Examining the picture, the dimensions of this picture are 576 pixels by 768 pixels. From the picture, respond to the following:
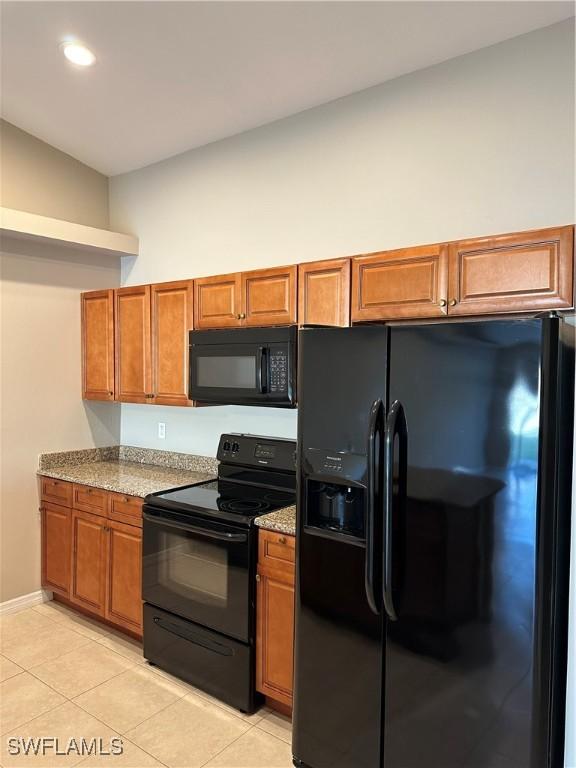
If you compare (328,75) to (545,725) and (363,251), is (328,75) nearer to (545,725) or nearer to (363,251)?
(363,251)

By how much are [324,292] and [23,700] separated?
2.43 m

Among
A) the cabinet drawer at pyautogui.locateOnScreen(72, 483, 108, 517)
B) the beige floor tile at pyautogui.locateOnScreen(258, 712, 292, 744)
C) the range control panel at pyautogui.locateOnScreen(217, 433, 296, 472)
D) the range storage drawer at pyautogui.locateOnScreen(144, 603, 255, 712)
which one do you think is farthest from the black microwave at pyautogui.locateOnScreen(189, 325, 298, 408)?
the beige floor tile at pyautogui.locateOnScreen(258, 712, 292, 744)

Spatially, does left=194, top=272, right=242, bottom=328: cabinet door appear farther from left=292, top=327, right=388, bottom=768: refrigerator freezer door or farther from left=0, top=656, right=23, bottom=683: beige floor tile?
left=0, top=656, right=23, bottom=683: beige floor tile

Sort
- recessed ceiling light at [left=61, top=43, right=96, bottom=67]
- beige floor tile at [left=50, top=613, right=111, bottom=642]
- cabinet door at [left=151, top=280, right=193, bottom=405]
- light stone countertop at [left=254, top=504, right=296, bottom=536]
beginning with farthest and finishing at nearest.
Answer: beige floor tile at [left=50, top=613, right=111, bottom=642], cabinet door at [left=151, top=280, right=193, bottom=405], recessed ceiling light at [left=61, top=43, right=96, bottom=67], light stone countertop at [left=254, top=504, right=296, bottom=536]

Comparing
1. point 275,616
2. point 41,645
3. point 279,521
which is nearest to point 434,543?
point 279,521

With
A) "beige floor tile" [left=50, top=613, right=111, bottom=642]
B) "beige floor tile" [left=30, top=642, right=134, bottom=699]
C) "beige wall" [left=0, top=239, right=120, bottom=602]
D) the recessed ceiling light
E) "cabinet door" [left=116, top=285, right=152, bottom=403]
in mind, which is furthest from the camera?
"beige wall" [left=0, top=239, right=120, bottom=602]

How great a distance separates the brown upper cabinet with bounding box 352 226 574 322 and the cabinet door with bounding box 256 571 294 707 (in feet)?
4.12

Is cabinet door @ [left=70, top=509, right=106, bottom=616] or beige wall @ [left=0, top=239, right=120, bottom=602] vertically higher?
beige wall @ [left=0, top=239, right=120, bottom=602]

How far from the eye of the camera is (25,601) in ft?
12.1

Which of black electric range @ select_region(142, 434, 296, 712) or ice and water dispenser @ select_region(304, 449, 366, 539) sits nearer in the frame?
ice and water dispenser @ select_region(304, 449, 366, 539)

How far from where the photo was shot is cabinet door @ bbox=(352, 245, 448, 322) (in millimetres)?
2270

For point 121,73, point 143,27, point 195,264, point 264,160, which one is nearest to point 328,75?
point 264,160

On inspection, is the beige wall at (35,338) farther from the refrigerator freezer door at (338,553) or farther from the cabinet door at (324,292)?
the refrigerator freezer door at (338,553)

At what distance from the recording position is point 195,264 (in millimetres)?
3607
